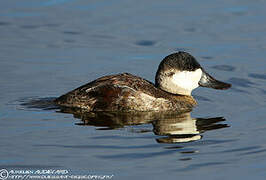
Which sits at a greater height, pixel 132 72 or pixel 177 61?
pixel 177 61

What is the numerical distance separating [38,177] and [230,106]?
158 inches

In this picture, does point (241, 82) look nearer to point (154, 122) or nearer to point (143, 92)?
point (143, 92)

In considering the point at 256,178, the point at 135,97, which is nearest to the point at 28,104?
the point at 135,97

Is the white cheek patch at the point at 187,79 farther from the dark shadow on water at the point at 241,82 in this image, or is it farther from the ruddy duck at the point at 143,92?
the dark shadow on water at the point at 241,82

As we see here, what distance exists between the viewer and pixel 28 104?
34.8 feet

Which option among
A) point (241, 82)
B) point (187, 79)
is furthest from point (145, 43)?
point (187, 79)

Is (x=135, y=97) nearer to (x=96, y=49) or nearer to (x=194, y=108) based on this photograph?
(x=194, y=108)

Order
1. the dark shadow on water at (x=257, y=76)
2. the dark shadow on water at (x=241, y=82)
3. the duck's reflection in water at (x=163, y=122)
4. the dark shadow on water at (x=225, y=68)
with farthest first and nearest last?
the dark shadow on water at (x=225, y=68) < the dark shadow on water at (x=257, y=76) < the dark shadow on water at (x=241, y=82) < the duck's reflection in water at (x=163, y=122)

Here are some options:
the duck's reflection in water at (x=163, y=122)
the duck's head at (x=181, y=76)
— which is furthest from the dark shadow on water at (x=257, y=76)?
the duck's reflection in water at (x=163, y=122)

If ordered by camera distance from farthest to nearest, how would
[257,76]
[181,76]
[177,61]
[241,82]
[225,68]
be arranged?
[225,68], [257,76], [241,82], [181,76], [177,61]

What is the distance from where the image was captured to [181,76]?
421 inches

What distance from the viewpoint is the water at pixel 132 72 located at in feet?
26.6

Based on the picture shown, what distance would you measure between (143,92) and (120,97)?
1.11 feet

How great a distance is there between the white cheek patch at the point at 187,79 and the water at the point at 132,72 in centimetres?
36
